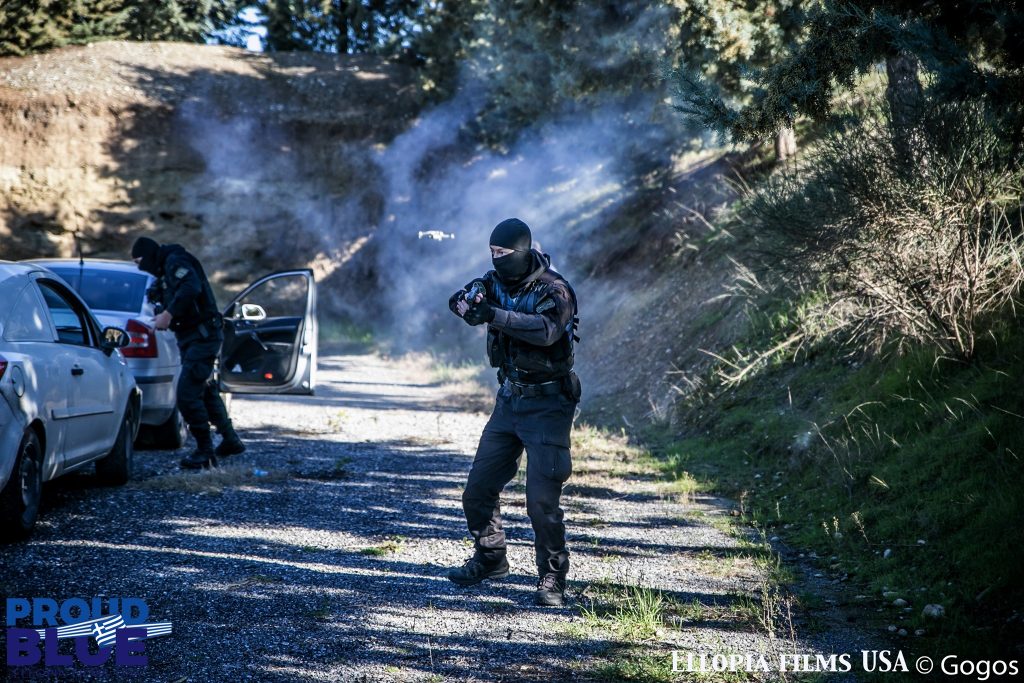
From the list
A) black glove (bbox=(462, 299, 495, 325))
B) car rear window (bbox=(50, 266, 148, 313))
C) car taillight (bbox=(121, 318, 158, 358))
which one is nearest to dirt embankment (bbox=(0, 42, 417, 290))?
car rear window (bbox=(50, 266, 148, 313))

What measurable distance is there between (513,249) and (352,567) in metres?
2.03

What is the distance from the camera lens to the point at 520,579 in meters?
5.22

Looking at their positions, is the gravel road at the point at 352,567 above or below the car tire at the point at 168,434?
below

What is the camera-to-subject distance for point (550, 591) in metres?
4.79

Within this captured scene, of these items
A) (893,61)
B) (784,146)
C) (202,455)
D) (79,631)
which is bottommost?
(79,631)

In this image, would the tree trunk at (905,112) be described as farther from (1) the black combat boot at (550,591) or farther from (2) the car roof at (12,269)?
(2) the car roof at (12,269)

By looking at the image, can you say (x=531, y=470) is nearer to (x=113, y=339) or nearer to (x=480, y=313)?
(x=480, y=313)

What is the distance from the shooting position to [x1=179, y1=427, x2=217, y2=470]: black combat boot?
7781 millimetres

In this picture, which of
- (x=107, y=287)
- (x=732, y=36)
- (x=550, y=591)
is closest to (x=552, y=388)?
(x=550, y=591)

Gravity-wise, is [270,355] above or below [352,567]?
above

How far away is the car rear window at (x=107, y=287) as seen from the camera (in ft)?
28.3

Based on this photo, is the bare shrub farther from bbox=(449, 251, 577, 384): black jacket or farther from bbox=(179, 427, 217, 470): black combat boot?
bbox=(179, 427, 217, 470): black combat boot

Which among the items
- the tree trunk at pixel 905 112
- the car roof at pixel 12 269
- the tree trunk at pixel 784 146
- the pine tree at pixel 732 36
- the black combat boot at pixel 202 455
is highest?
the pine tree at pixel 732 36

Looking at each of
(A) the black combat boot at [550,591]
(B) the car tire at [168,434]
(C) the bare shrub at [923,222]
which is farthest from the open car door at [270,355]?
(A) the black combat boot at [550,591]
